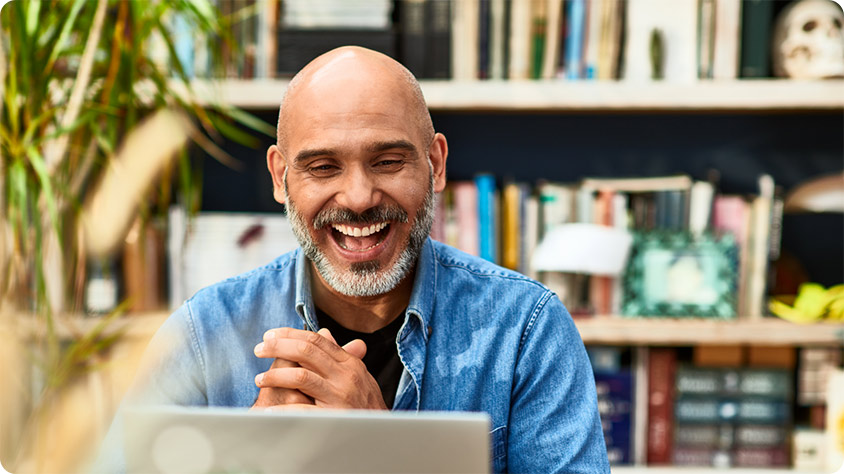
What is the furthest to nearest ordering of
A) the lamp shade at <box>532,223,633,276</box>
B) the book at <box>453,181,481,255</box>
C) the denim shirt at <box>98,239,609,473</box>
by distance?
the book at <box>453,181,481,255</box>, the lamp shade at <box>532,223,633,276</box>, the denim shirt at <box>98,239,609,473</box>

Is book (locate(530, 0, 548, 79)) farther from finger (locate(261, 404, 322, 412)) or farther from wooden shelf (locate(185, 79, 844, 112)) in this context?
finger (locate(261, 404, 322, 412))

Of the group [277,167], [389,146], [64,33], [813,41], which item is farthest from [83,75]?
[813,41]

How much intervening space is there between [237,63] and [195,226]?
0.46 meters

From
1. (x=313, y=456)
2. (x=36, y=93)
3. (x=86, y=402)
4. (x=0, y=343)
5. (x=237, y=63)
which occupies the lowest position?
(x=86, y=402)

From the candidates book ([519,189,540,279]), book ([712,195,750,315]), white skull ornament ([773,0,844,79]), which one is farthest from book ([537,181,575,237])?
white skull ornament ([773,0,844,79])

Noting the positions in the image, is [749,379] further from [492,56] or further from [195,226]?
[195,226]

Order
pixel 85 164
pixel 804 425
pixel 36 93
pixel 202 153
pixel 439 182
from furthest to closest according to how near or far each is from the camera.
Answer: pixel 202 153 → pixel 804 425 → pixel 85 164 → pixel 36 93 → pixel 439 182

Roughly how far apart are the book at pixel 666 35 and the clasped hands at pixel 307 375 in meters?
1.35

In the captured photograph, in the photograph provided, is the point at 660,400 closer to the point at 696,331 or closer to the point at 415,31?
the point at 696,331

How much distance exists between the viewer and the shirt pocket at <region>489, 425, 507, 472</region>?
3.58ft

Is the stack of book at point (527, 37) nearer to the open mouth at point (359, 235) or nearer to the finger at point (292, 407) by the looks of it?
the open mouth at point (359, 235)

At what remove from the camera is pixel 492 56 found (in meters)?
1.96

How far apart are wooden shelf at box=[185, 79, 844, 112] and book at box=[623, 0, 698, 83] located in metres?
0.05

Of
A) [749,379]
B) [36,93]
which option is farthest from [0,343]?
[749,379]
